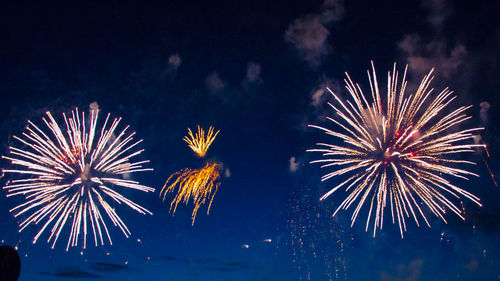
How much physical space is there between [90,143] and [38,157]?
346cm

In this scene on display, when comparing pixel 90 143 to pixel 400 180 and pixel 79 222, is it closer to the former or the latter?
pixel 79 222

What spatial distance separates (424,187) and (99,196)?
22.5 meters

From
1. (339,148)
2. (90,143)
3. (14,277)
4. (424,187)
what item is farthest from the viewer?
(90,143)

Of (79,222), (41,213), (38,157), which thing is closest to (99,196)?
(79,222)

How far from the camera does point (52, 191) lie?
67.6 ft

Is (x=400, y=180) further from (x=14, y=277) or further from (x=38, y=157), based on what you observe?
(x=38, y=157)

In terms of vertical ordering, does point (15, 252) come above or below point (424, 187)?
below

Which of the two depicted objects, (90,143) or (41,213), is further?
(90,143)

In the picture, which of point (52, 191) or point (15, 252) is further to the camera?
point (52, 191)

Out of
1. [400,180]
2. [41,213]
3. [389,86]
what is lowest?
[41,213]

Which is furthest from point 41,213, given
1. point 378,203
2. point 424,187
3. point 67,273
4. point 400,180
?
point 67,273

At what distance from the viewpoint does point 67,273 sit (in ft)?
214

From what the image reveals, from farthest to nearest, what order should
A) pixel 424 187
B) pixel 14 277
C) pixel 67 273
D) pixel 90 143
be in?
pixel 67 273
pixel 90 143
pixel 424 187
pixel 14 277

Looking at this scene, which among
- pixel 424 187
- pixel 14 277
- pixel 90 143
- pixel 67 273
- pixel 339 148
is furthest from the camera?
pixel 67 273
